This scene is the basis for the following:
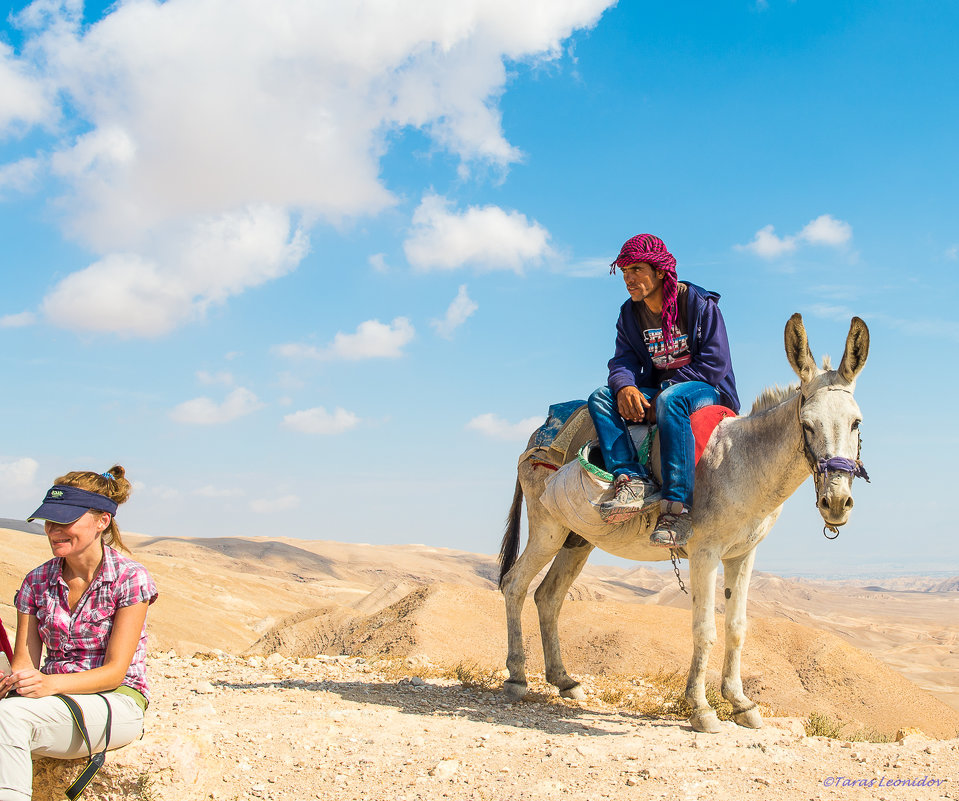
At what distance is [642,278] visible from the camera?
6.43 meters

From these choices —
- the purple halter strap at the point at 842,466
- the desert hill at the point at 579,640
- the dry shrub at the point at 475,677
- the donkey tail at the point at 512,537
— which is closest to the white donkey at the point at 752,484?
the purple halter strap at the point at 842,466

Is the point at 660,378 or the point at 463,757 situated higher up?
the point at 660,378

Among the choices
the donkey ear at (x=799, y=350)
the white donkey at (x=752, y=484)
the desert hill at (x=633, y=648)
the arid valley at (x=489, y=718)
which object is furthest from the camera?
the desert hill at (x=633, y=648)

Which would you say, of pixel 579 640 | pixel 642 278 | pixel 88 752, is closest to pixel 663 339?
pixel 642 278

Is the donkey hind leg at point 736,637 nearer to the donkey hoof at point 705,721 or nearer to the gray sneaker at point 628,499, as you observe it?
the donkey hoof at point 705,721

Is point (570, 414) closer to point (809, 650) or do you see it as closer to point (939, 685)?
point (809, 650)

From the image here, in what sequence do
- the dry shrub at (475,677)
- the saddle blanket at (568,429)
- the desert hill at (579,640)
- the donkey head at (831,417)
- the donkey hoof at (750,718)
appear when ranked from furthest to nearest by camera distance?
the desert hill at (579,640) < the dry shrub at (475,677) < the saddle blanket at (568,429) < the donkey hoof at (750,718) < the donkey head at (831,417)

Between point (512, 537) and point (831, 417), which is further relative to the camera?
point (512, 537)

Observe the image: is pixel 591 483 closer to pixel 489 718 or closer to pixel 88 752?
pixel 489 718

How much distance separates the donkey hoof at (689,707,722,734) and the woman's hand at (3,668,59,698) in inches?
168

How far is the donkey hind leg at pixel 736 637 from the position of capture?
6066mm

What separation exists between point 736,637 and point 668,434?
1722 millimetres

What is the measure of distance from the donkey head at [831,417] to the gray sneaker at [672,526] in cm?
95

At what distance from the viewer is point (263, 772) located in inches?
178
